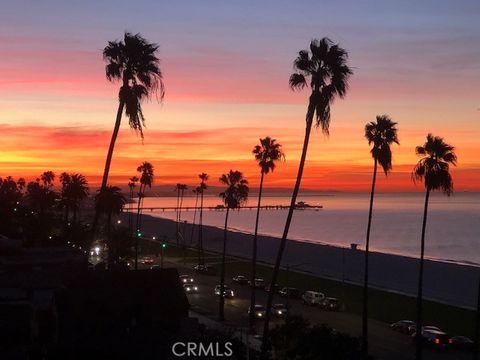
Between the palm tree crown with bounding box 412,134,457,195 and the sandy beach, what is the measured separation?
29.9 metres

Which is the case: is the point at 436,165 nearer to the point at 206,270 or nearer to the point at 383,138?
the point at 383,138

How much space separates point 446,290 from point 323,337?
55956 mm

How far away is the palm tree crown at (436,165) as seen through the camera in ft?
119

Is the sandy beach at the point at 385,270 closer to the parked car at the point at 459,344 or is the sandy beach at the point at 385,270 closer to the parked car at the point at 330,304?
the parked car at the point at 330,304

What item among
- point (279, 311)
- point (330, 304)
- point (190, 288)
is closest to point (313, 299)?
point (330, 304)

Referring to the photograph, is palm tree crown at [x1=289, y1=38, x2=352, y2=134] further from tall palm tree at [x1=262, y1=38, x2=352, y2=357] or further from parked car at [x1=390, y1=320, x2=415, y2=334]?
parked car at [x1=390, y1=320, x2=415, y2=334]

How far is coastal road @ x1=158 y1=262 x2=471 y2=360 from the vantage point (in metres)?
40.6

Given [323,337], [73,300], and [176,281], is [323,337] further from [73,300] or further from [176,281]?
[73,300]

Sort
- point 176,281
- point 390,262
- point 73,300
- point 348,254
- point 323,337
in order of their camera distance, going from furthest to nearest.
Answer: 1. point 348,254
2. point 390,262
3. point 176,281
4. point 73,300
5. point 323,337

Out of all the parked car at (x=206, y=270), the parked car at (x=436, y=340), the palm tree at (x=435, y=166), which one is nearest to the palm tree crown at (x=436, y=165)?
the palm tree at (x=435, y=166)

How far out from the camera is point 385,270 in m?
89.8

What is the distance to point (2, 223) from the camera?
57594mm

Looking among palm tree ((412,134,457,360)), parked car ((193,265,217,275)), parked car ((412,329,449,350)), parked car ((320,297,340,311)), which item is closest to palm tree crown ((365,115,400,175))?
palm tree ((412,134,457,360))

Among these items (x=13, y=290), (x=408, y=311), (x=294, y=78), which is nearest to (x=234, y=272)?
(x=408, y=311)
